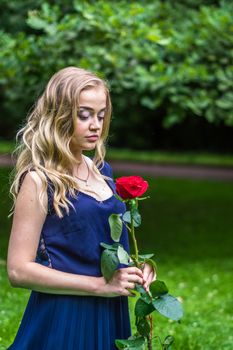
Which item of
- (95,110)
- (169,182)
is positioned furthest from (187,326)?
(169,182)

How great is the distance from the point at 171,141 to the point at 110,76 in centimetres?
2432

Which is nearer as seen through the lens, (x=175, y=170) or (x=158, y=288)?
(x=158, y=288)

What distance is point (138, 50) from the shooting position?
7711 mm

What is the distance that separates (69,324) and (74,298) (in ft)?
0.32

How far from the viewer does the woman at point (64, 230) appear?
2643 millimetres

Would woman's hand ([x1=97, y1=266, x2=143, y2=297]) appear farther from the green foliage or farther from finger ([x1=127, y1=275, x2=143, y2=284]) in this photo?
the green foliage

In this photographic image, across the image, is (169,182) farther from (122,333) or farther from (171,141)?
(122,333)

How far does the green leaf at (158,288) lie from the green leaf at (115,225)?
22 centimetres

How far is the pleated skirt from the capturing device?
2.78 m

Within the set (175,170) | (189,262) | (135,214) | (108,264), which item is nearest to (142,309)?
(108,264)

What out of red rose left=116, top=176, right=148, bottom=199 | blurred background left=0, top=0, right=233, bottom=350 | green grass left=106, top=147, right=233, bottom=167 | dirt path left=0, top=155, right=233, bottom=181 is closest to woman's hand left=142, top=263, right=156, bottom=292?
red rose left=116, top=176, right=148, bottom=199

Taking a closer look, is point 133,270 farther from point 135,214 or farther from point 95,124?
point 95,124

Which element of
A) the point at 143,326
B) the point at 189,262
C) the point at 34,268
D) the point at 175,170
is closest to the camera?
the point at 34,268

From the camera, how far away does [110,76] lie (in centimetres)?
859
